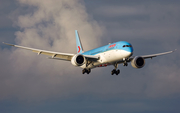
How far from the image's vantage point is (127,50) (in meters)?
60.5

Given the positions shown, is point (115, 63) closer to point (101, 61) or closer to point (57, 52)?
point (101, 61)

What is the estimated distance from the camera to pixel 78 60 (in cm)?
6544

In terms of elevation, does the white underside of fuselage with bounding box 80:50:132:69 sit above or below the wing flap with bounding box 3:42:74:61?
below

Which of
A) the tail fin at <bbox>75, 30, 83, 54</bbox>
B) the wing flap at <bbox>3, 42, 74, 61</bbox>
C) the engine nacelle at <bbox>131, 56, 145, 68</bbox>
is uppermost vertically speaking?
the tail fin at <bbox>75, 30, 83, 54</bbox>

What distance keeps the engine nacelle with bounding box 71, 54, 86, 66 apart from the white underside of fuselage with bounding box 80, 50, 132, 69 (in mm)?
3548

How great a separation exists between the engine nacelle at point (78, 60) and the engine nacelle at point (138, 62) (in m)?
10.4

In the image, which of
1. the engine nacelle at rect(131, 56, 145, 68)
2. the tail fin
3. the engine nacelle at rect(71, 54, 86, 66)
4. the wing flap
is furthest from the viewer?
the tail fin

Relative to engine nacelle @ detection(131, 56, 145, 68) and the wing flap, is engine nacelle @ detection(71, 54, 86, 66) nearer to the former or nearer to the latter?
the wing flap

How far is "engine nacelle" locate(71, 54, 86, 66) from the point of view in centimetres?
6481

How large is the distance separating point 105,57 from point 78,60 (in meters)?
5.33

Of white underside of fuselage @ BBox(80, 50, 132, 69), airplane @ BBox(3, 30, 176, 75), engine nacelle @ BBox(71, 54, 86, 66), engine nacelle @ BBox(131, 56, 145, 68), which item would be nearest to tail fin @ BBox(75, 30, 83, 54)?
airplane @ BBox(3, 30, 176, 75)

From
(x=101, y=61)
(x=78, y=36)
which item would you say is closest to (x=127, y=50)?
(x=101, y=61)

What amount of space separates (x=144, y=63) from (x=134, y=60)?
2374 millimetres

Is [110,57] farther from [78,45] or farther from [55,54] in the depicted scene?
[78,45]
